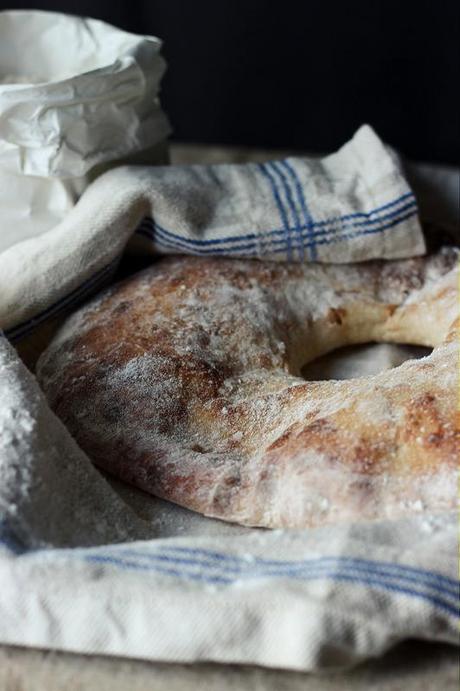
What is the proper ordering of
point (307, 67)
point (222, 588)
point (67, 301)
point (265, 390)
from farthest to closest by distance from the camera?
point (307, 67) < point (67, 301) < point (265, 390) < point (222, 588)

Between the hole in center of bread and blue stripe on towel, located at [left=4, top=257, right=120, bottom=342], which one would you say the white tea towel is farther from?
the hole in center of bread

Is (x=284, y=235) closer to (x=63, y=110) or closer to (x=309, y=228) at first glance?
(x=309, y=228)

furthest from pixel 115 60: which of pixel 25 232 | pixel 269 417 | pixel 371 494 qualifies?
pixel 371 494

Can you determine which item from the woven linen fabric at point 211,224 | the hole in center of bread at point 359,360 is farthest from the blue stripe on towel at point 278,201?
the hole in center of bread at point 359,360

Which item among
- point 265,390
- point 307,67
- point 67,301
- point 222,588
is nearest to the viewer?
point 222,588

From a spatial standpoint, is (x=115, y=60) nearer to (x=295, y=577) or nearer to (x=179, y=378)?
(x=179, y=378)

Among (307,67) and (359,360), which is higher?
(307,67)

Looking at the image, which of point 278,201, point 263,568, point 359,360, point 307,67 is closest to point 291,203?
point 278,201
